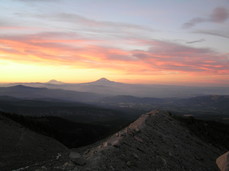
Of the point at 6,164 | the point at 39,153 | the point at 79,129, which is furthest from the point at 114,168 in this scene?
the point at 79,129

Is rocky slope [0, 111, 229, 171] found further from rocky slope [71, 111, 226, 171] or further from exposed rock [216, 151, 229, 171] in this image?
exposed rock [216, 151, 229, 171]

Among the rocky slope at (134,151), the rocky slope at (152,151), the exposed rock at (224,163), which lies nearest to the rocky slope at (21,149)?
the rocky slope at (134,151)

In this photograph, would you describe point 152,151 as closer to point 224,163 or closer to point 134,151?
point 134,151

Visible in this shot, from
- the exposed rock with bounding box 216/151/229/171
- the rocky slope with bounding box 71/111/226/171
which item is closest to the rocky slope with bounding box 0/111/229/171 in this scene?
the rocky slope with bounding box 71/111/226/171

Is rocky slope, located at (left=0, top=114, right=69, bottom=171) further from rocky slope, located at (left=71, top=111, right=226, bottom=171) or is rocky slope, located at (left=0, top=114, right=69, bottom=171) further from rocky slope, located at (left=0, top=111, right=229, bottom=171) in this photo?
rocky slope, located at (left=71, top=111, right=226, bottom=171)

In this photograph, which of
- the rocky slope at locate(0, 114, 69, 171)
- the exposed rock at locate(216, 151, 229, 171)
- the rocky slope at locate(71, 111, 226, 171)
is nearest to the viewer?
the rocky slope at locate(71, 111, 226, 171)

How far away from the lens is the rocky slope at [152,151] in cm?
1300

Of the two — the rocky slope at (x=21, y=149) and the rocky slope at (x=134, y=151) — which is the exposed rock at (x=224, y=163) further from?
the rocky slope at (x=21, y=149)

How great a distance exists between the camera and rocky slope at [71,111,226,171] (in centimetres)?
1300

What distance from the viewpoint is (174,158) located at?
16.5 meters

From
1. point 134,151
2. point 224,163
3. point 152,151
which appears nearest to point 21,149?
point 134,151

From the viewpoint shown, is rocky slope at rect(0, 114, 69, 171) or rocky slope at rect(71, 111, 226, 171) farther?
rocky slope at rect(0, 114, 69, 171)

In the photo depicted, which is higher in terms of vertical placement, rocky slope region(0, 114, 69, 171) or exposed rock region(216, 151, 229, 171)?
exposed rock region(216, 151, 229, 171)

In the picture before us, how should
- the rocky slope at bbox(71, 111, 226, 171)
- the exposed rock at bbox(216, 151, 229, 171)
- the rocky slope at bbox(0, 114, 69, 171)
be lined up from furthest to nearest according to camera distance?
the rocky slope at bbox(0, 114, 69, 171)
the exposed rock at bbox(216, 151, 229, 171)
the rocky slope at bbox(71, 111, 226, 171)
